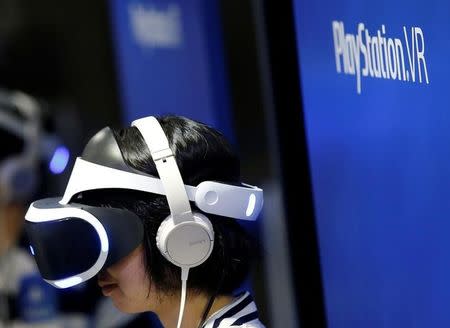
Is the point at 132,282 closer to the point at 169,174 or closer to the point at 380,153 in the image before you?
the point at 169,174

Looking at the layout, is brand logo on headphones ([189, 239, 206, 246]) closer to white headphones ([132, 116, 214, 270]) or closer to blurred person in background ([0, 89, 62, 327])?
white headphones ([132, 116, 214, 270])

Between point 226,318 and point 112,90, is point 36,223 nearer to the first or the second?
point 226,318

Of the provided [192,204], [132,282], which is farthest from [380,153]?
[132,282]

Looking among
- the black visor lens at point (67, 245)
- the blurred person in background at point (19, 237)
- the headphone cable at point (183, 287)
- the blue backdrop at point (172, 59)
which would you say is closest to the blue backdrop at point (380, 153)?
the headphone cable at point (183, 287)

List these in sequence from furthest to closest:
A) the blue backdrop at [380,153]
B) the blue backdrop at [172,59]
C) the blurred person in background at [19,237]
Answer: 1. the blurred person in background at [19,237]
2. the blue backdrop at [172,59]
3. the blue backdrop at [380,153]

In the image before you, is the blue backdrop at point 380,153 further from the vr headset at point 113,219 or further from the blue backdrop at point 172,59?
the blue backdrop at point 172,59

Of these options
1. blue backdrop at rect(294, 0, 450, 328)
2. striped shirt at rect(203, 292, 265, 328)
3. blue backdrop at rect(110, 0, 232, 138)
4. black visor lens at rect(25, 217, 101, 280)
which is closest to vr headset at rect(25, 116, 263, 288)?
black visor lens at rect(25, 217, 101, 280)

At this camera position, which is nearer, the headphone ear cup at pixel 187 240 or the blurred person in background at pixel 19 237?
the headphone ear cup at pixel 187 240

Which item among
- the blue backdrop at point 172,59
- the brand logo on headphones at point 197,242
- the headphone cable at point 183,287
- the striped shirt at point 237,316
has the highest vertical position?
the blue backdrop at point 172,59

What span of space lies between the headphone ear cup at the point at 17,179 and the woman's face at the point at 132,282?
7.44 feet

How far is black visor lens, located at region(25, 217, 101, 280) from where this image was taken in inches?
97.2

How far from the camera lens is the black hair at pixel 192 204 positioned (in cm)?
246

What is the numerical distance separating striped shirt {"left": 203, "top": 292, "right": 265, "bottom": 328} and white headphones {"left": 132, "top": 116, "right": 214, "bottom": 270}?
0.11m

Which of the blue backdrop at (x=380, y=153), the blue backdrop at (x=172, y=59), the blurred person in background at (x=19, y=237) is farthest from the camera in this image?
the blurred person in background at (x=19, y=237)
